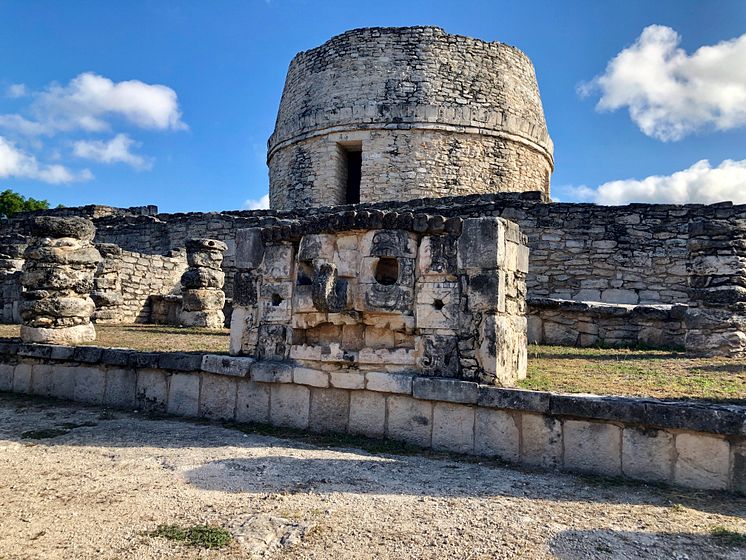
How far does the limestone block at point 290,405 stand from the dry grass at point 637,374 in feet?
7.02

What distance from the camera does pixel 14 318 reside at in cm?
1241

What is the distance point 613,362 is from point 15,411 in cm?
704

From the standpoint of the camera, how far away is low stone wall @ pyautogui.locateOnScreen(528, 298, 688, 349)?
861 cm

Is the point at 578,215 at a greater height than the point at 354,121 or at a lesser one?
lesser

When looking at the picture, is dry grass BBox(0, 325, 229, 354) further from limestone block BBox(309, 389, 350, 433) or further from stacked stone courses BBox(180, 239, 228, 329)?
limestone block BBox(309, 389, 350, 433)

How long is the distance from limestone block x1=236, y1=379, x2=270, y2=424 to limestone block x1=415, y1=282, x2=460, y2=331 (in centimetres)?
185

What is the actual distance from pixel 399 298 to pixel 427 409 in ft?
3.38

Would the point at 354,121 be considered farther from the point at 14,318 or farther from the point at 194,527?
the point at 194,527

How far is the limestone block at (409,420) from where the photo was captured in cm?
498

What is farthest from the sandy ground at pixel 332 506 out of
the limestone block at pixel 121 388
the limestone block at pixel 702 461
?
the limestone block at pixel 121 388

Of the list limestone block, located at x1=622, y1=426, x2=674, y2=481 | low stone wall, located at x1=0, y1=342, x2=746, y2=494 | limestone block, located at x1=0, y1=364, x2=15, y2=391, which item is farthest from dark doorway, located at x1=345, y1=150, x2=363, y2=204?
limestone block, located at x1=622, y1=426, x2=674, y2=481

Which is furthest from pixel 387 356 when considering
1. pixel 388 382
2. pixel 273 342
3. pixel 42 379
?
pixel 42 379

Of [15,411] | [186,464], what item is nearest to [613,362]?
[186,464]

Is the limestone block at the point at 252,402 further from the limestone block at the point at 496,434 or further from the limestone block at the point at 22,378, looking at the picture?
the limestone block at the point at 22,378
